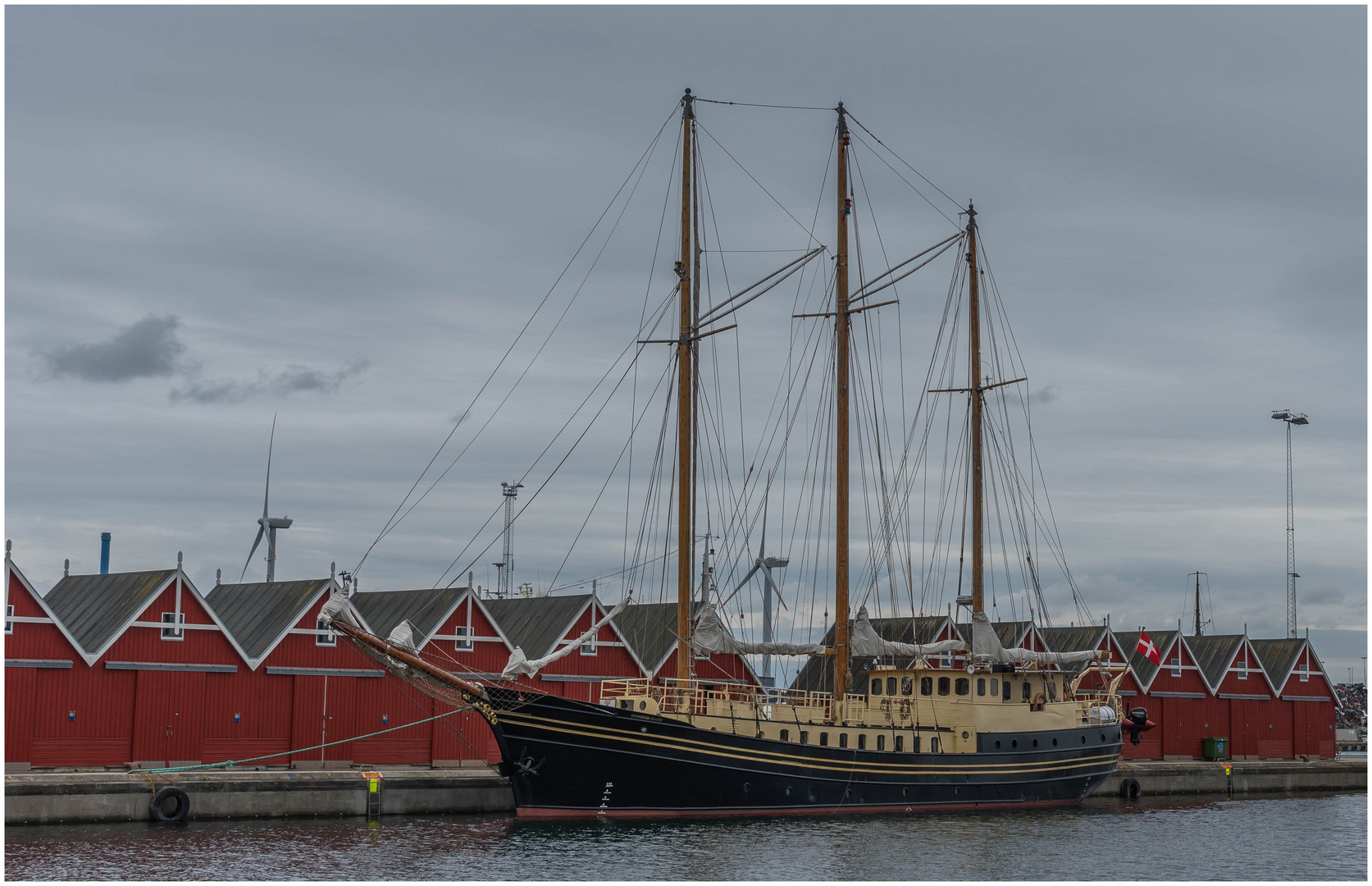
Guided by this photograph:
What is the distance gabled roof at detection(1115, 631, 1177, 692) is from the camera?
245ft

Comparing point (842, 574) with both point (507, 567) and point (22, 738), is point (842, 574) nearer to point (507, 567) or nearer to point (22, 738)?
point (22, 738)

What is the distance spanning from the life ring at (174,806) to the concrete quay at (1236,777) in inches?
1501

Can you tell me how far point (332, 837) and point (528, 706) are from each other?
644cm

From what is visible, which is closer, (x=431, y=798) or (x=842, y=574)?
(x=431, y=798)

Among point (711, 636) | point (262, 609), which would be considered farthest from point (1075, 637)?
point (262, 609)

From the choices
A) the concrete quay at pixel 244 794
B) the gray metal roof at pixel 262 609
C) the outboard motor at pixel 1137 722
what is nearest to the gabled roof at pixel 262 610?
the gray metal roof at pixel 262 609

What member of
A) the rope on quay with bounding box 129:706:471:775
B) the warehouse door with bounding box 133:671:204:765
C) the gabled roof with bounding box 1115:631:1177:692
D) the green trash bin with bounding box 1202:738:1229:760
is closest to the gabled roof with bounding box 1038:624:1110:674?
the gabled roof with bounding box 1115:631:1177:692

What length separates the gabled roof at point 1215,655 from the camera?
78312mm

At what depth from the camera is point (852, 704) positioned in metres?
49.0

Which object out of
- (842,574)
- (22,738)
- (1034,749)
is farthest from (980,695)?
(22,738)

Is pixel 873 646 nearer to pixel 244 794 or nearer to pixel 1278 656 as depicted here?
pixel 244 794

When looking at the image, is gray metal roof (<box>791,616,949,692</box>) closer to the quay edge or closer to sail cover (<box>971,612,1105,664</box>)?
sail cover (<box>971,612,1105,664</box>)

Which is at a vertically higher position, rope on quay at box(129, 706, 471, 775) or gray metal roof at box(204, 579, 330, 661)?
gray metal roof at box(204, 579, 330, 661)

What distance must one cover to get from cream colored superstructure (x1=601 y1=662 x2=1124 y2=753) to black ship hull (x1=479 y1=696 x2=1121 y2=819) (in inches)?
25.2
